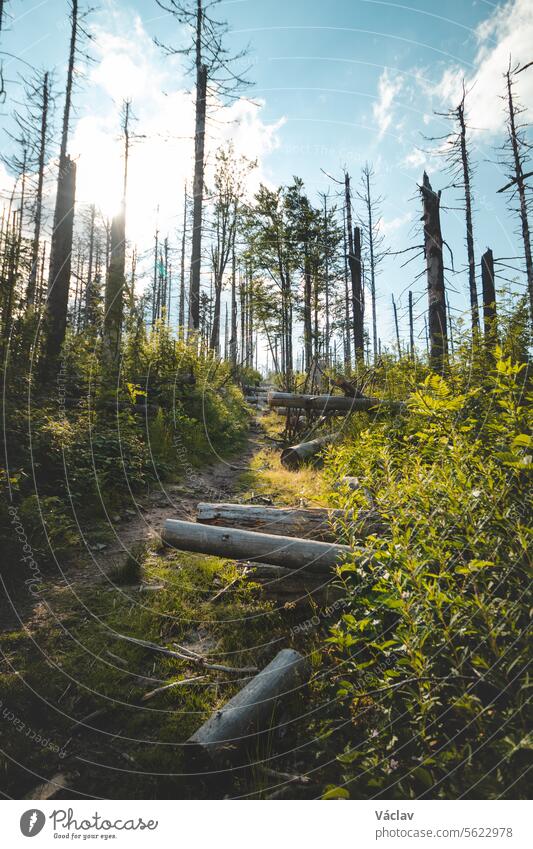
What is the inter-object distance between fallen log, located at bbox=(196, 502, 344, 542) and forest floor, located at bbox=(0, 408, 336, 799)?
62 cm

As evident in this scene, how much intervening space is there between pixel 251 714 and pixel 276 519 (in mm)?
1851

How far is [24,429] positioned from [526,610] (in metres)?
5.87

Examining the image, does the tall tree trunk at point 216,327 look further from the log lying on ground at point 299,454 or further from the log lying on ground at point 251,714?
the log lying on ground at point 251,714

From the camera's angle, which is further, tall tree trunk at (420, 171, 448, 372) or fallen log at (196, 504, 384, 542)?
tall tree trunk at (420, 171, 448, 372)

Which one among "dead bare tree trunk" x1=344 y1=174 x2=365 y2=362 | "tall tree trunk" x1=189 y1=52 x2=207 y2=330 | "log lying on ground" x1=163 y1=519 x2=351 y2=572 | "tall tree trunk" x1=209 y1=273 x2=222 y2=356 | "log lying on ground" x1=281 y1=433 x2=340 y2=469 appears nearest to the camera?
"log lying on ground" x1=163 y1=519 x2=351 y2=572

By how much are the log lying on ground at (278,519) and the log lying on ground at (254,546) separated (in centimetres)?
21

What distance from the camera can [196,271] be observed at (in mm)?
14195

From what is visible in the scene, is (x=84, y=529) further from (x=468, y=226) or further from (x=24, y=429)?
(x=468, y=226)

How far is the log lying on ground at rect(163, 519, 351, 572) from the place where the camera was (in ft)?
11.0

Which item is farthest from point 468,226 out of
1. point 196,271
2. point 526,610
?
point 526,610

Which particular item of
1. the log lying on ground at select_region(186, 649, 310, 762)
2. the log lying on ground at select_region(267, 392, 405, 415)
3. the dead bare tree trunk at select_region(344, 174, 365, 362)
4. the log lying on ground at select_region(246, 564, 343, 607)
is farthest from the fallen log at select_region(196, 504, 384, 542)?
the dead bare tree trunk at select_region(344, 174, 365, 362)

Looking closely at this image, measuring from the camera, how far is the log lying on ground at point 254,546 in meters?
3.35
